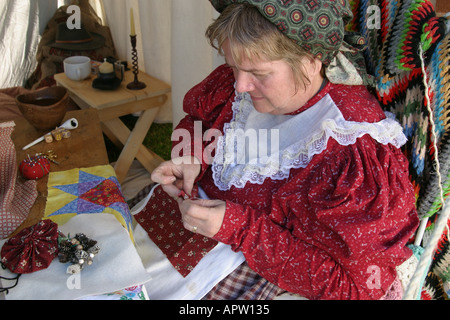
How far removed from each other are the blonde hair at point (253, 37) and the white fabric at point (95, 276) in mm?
568

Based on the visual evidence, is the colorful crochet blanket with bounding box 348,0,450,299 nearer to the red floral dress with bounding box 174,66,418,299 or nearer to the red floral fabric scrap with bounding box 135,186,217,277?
the red floral dress with bounding box 174,66,418,299

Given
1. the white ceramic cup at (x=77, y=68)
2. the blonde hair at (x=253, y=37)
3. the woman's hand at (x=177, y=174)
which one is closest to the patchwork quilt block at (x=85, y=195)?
the woman's hand at (x=177, y=174)

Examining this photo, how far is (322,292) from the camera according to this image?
1.06 meters

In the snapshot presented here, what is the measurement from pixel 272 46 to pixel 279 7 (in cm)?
10

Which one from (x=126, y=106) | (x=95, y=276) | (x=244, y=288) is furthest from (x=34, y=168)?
(x=126, y=106)

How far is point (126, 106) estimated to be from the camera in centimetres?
264

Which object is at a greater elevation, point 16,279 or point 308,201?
point 308,201

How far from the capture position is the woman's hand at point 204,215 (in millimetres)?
1108

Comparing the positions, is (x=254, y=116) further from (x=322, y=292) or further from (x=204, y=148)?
(x=322, y=292)

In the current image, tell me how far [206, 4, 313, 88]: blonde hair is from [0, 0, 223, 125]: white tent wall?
124 cm

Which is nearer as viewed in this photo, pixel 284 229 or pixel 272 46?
pixel 272 46

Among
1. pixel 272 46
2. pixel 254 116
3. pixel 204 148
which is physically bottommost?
pixel 204 148

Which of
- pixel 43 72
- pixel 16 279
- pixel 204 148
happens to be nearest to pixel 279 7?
pixel 204 148
